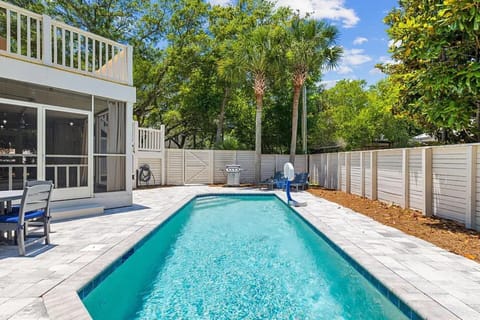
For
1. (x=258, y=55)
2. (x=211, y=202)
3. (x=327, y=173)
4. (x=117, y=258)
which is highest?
(x=258, y=55)

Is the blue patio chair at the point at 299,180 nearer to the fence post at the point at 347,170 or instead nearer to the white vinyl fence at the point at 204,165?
the fence post at the point at 347,170

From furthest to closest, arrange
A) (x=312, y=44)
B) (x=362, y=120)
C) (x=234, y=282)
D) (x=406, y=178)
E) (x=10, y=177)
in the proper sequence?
(x=362, y=120), (x=312, y=44), (x=406, y=178), (x=10, y=177), (x=234, y=282)

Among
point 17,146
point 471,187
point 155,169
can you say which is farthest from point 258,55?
point 471,187

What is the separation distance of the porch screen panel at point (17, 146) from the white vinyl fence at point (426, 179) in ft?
27.2

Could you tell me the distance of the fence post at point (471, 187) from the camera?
508 cm

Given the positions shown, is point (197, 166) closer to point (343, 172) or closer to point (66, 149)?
point (343, 172)

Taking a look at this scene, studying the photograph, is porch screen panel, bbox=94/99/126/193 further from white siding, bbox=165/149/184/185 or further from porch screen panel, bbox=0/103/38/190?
white siding, bbox=165/149/184/185

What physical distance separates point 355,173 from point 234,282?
7.89 m

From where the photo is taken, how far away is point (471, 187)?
5.10 metres

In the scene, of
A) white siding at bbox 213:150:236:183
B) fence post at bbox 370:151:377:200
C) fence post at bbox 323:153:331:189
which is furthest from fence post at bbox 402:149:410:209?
white siding at bbox 213:150:236:183

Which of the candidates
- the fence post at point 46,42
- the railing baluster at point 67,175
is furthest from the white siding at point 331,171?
the fence post at point 46,42

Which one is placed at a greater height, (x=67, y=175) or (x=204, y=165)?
(x=204, y=165)

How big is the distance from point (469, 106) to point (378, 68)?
733cm

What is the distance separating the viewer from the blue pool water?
3105 mm
